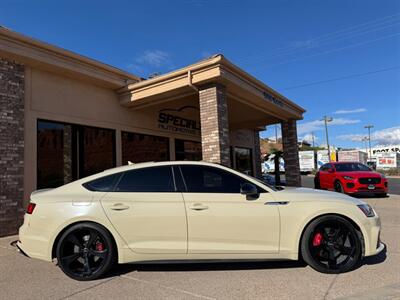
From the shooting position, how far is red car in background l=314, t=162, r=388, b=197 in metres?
13.6

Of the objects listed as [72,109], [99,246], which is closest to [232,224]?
[99,246]

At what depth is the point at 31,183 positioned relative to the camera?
8312 millimetres

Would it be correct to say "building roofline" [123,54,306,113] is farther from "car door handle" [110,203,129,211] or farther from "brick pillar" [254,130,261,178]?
"brick pillar" [254,130,261,178]

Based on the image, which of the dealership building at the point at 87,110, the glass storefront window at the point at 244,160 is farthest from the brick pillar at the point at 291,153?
the glass storefront window at the point at 244,160

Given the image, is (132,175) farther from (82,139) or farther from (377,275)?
(82,139)

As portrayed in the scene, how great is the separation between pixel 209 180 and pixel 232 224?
67cm

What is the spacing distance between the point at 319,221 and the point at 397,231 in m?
3.54

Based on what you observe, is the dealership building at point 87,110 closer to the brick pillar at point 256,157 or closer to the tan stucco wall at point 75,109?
the tan stucco wall at point 75,109

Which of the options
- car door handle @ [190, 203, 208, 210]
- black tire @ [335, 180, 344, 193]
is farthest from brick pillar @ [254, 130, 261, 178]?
car door handle @ [190, 203, 208, 210]

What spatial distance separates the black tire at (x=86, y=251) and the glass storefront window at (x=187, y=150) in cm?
879

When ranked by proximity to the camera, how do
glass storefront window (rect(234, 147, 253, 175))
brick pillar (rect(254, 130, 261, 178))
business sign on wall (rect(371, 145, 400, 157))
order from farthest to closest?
business sign on wall (rect(371, 145, 400, 157)), brick pillar (rect(254, 130, 261, 178)), glass storefront window (rect(234, 147, 253, 175))

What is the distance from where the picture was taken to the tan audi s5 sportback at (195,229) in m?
4.56

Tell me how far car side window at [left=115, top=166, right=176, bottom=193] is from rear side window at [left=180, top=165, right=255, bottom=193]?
0.76 ft

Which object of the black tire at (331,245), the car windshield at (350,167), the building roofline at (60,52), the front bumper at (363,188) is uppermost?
the building roofline at (60,52)
